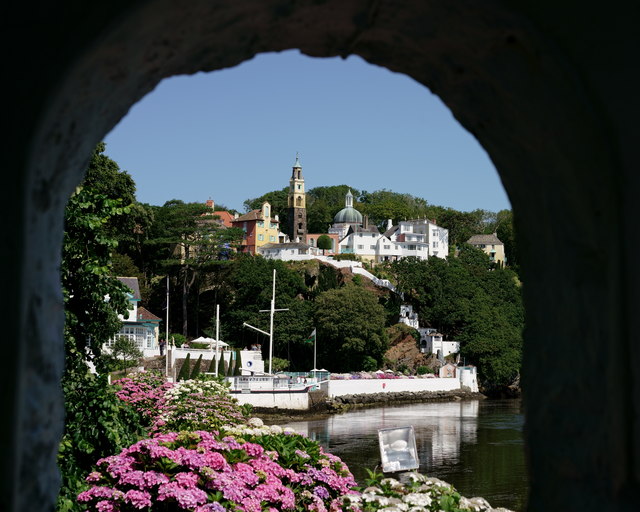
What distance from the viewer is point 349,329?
59.2m

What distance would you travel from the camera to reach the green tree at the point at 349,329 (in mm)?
59219

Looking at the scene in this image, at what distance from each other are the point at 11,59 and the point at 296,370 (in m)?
60.4

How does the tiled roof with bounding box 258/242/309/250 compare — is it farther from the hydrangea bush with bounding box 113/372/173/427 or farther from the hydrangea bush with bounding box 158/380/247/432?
the hydrangea bush with bounding box 113/372/173/427

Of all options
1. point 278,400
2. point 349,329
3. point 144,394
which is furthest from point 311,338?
point 144,394

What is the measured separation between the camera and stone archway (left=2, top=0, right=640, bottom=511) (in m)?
1.86

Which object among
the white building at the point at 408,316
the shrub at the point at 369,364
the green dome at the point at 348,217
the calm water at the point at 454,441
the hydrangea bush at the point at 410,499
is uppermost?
the green dome at the point at 348,217

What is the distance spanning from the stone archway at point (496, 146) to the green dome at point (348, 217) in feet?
315

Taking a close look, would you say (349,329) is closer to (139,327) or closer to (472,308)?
(472,308)

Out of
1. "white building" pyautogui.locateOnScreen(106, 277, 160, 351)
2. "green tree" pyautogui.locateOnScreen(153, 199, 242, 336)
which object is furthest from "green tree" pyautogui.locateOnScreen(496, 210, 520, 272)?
"white building" pyautogui.locateOnScreen(106, 277, 160, 351)

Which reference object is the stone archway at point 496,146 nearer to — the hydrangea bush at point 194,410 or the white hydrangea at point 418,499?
the white hydrangea at point 418,499

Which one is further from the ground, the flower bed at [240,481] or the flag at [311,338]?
the flag at [311,338]

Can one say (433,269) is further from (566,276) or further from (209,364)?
(566,276)

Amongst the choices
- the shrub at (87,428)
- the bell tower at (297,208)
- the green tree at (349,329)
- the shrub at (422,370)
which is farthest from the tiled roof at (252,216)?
the shrub at (87,428)

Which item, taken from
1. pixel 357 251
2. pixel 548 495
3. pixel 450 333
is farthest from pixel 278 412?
pixel 357 251
